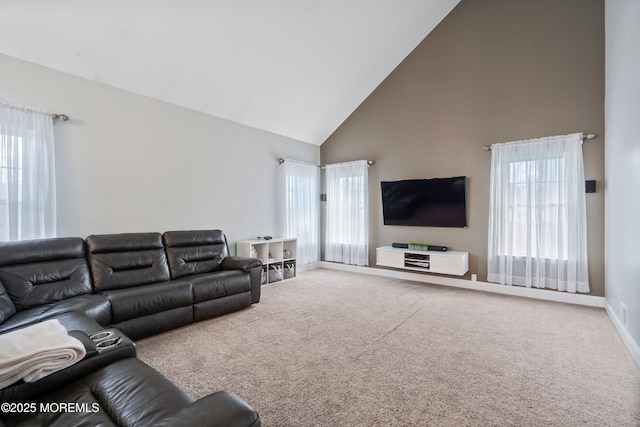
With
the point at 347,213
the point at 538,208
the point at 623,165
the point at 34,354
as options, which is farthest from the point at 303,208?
the point at 34,354

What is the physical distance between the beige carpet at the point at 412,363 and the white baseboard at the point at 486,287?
0.19 m

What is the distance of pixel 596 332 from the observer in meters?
2.98

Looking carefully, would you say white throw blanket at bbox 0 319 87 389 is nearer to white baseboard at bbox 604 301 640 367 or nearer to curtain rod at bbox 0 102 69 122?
curtain rod at bbox 0 102 69 122

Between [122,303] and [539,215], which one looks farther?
[539,215]

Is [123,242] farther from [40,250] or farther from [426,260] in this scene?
[426,260]

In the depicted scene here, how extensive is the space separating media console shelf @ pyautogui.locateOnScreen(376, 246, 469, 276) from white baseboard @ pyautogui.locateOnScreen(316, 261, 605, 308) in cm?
28

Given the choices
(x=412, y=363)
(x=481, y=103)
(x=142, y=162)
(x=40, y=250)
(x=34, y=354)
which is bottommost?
(x=412, y=363)

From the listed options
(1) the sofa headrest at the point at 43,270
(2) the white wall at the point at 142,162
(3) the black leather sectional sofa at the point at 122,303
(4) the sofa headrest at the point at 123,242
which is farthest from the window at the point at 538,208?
(1) the sofa headrest at the point at 43,270

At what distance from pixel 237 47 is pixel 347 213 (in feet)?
11.4

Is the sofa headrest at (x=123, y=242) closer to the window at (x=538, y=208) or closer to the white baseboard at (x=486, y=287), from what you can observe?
the white baseboard at (x=486, y=287)

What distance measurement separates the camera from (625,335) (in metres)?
2.73

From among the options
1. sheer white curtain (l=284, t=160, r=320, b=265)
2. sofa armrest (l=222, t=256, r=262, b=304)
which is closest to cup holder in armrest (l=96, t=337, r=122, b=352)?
sofa armrest (l=222, t=256, r=262, b=304)

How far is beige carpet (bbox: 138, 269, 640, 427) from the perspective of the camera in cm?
181

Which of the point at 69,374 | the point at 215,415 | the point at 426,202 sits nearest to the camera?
A: the point at 215,415
